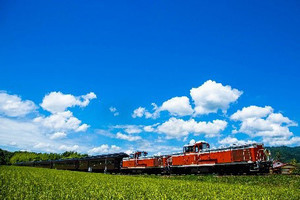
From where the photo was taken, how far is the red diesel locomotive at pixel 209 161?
19.4 metres

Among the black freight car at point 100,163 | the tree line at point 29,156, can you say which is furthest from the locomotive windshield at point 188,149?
the tree line at point 29,156

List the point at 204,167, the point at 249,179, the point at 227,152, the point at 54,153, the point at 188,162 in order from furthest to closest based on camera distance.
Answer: the point at 54,153 < the point at 188,162 < the point at 204,167 < the point at 227,152 < the point at 249,179

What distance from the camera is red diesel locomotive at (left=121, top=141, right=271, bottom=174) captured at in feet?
63.7

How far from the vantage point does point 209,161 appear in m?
→ 22.9

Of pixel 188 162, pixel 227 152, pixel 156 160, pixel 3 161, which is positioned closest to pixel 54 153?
pixel 3 161

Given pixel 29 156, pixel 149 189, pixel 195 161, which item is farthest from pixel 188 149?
pixel 29 156

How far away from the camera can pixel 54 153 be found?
86000mm

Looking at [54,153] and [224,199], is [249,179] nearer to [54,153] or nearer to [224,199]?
[224,199]

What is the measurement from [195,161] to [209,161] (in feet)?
6.51

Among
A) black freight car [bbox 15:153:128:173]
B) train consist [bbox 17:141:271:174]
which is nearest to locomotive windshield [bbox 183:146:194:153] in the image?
train consist [bbox 17:141:271:174]

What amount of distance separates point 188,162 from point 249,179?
954cm

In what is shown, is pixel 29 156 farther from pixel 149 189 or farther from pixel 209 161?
pixel 149 189

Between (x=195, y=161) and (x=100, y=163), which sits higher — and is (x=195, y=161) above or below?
above

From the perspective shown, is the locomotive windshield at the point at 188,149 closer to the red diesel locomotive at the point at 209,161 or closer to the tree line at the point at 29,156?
the red diesel locomotive at the point at 209,161
